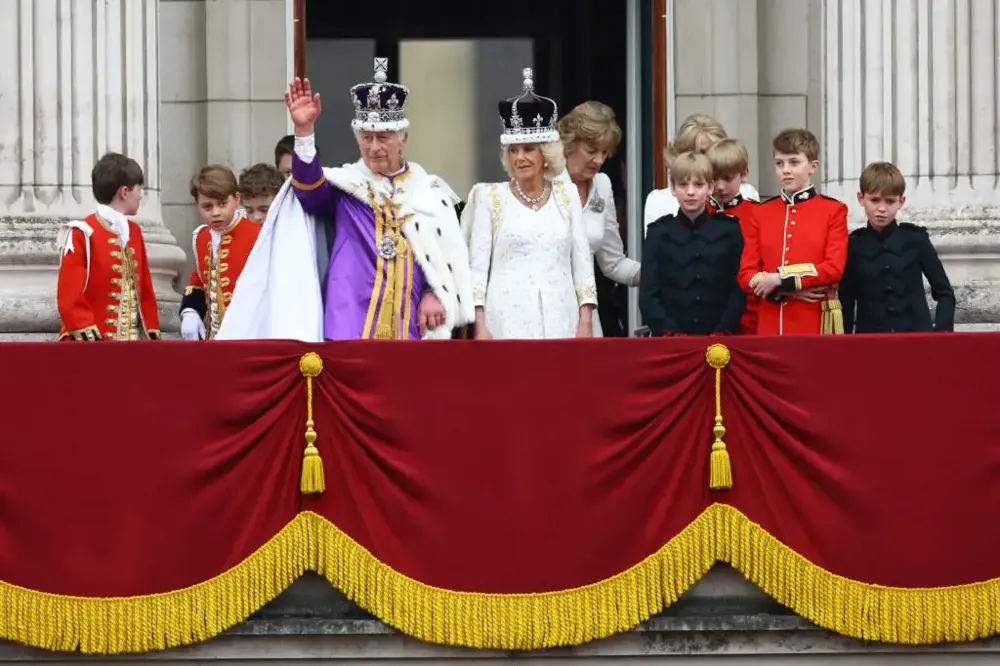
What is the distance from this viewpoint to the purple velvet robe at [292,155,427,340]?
9484 mm

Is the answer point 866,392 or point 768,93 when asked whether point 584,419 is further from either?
point 768,93

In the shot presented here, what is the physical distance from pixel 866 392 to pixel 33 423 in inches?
121

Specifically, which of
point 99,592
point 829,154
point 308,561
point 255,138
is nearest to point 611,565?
point 308,561

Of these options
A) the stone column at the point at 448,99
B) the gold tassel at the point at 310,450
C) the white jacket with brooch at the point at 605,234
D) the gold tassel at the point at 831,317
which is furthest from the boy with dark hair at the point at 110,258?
the stone column at the point at 448,99

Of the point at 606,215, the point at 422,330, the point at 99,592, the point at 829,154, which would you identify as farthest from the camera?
the point at 829,154

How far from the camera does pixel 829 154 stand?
1162 centimetres

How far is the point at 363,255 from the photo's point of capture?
9.58 m

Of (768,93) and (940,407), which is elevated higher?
(768,93)

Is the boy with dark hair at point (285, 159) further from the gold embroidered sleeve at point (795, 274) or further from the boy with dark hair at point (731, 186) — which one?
the gold embroidered sleeve at point (795, 274)

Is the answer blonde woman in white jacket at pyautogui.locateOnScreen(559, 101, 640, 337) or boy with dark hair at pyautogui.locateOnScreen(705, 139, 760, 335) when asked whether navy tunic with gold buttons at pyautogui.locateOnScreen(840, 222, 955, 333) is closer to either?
boy with dark hair at pyautogui.locateOnScreen(705, 139, 760, 335)

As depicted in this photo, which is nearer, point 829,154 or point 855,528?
point 855,528

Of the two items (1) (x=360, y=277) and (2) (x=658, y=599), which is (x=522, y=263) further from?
(2) (x=658, y=599)

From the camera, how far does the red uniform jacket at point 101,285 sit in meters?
9.63

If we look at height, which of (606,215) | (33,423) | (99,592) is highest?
(606,215)
